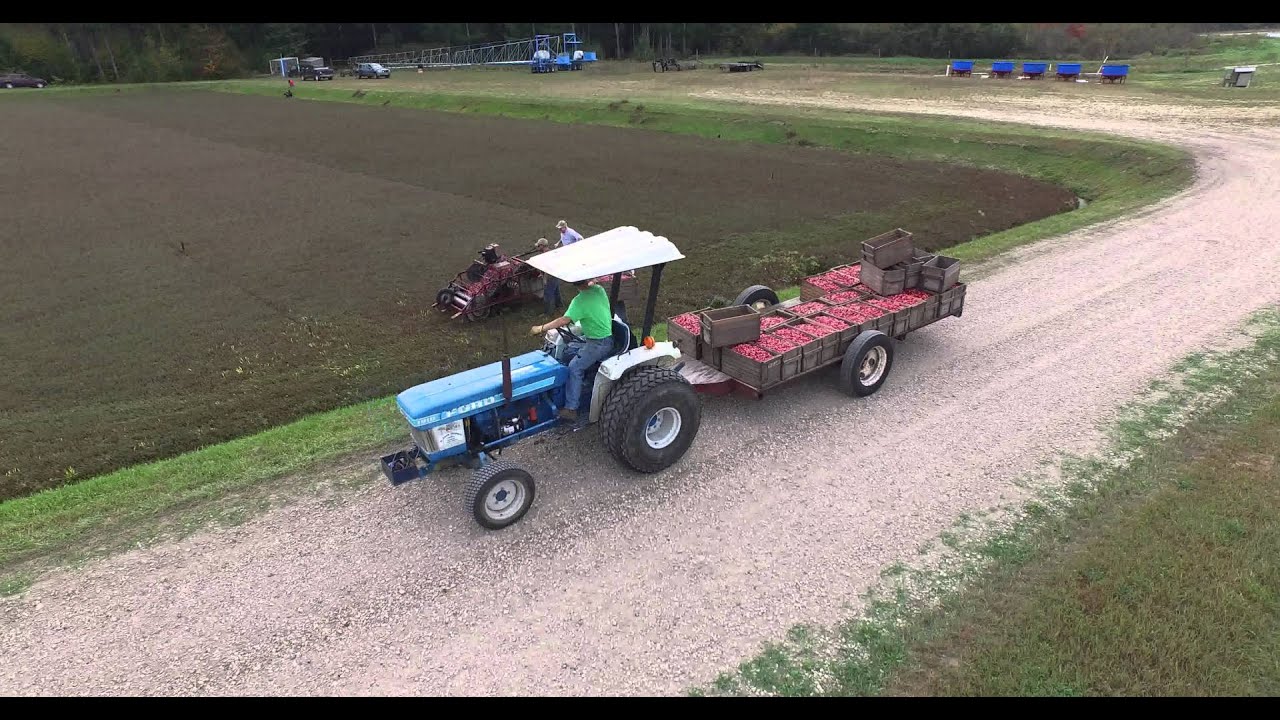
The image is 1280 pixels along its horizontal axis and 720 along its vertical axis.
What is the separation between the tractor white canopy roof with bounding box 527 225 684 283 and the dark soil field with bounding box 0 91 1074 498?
3.88 meters

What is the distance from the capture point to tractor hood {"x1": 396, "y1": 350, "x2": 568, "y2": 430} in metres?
6.18

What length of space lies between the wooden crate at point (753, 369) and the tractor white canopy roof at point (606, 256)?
1698 mm

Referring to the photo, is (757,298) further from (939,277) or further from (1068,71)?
(1068,71)

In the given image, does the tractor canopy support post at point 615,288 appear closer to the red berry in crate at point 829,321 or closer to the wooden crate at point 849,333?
the wooden crate at point 849,333

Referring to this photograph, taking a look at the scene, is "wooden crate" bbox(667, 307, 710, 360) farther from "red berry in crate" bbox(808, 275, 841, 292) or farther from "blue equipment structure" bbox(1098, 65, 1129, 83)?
"blue equipment structure" bbox(1098, 65, 1129, 83)

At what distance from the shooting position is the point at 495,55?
75.5 metres

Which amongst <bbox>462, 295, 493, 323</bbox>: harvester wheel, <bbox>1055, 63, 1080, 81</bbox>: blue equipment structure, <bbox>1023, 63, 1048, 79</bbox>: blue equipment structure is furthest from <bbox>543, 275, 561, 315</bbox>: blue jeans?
<bbox>1023, 63, 1048, 79</bbox>: blue equipment structure

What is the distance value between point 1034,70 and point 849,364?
4304 cm

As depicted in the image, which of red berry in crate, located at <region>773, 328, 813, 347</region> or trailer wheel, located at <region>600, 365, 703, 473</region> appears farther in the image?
red berry in crate, located at <region>773, 328, 813, 347</region>

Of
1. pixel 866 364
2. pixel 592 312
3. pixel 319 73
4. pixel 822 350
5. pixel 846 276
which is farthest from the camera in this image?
A: pixel 319 73

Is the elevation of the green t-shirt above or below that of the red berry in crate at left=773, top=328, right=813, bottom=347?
above

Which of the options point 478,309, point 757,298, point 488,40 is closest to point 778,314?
point 757,298

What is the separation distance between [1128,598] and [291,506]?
716cm

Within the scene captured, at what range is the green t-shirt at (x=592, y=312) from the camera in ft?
21.4
